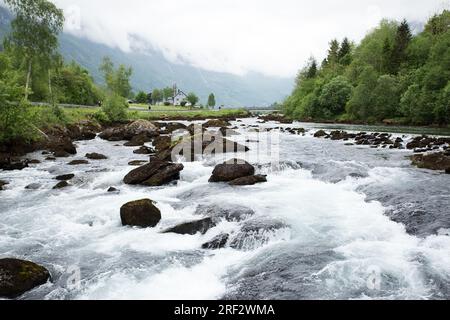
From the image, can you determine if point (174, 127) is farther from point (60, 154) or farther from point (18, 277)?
point (18, 277)

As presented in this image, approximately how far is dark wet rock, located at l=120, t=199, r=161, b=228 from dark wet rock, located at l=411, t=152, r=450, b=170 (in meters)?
17.7

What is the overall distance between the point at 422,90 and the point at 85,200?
6089cm

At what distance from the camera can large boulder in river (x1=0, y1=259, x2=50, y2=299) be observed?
28.1 ft

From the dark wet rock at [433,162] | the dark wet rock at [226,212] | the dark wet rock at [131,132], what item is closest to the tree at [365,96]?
the dark wet rock at [131,132]

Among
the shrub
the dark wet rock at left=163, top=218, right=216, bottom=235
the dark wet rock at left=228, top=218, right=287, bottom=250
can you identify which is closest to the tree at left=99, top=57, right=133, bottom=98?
the shrub

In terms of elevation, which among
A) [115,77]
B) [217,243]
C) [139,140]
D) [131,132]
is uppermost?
[115,77]

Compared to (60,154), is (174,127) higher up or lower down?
higher up

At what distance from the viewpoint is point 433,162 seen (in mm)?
23422

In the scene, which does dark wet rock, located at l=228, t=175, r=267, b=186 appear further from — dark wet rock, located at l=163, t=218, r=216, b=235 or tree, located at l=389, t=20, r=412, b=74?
tree, located at l=389, t=20, r=412, b=74

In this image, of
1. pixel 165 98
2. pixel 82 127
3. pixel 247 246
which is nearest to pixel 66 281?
pixel 247 246

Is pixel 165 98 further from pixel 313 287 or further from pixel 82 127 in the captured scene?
pixel 313 287

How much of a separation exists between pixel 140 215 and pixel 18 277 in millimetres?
4875

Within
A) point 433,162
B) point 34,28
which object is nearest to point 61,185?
point 433,162

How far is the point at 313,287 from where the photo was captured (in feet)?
29.2
